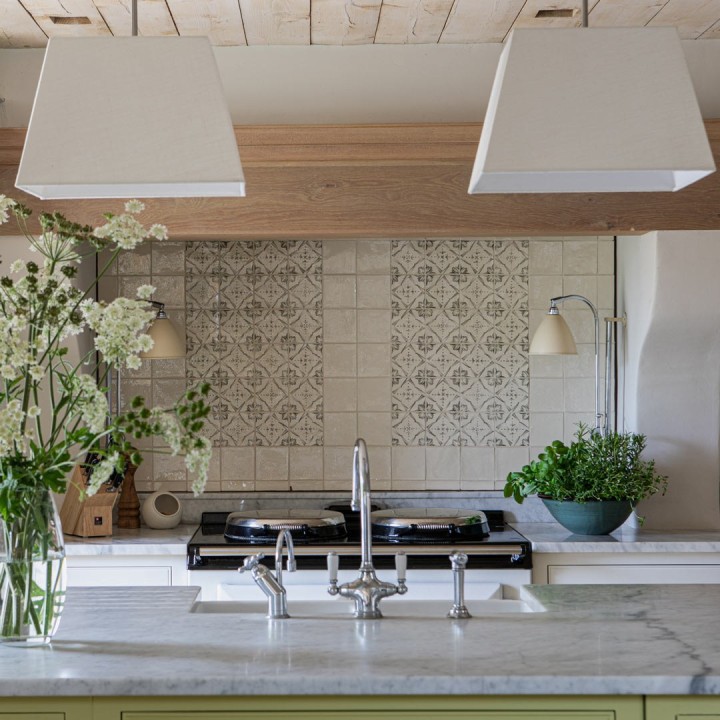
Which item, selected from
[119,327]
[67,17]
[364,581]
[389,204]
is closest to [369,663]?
[364,581]

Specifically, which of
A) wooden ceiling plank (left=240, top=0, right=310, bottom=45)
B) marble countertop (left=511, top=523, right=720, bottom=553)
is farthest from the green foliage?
wooden ceiling plank (left=240, top=0, right=310, bottom=45)

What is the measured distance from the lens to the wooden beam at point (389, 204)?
3.59 metres

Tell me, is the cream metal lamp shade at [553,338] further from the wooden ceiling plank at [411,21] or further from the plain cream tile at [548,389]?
the wooden ceiling plank at [411,21]

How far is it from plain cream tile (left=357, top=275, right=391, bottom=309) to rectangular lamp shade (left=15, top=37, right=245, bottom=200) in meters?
2.37

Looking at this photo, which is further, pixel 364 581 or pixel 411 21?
pixel 411 21

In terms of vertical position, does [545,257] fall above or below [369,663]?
above

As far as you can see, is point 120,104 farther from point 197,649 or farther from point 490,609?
point 490,609

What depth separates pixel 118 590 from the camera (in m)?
2.51

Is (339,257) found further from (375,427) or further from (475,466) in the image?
(475,466)

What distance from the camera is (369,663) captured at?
1.78 meters

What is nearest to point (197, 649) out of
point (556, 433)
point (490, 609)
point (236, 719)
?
point (236, 719)

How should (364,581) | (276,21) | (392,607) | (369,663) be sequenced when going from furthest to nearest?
1. (276,21)
2. (392,607)
3. (364,581)
4. (369,663)

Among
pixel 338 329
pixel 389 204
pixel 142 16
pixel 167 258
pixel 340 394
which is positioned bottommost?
pixel 340 394

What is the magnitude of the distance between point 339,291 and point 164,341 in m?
0.73
